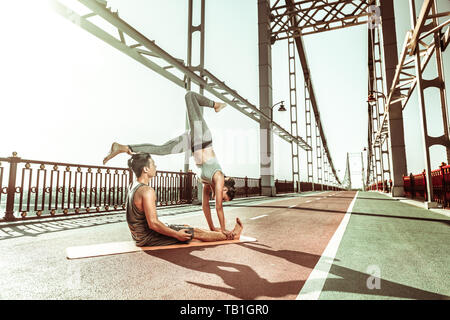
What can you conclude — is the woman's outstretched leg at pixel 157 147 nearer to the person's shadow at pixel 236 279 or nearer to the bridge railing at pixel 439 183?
the person's shadow at pixel 236 279

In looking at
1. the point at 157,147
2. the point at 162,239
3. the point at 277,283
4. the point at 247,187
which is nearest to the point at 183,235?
the point at 162,239

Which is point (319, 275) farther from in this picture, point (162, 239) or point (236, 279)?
point (162, 239)

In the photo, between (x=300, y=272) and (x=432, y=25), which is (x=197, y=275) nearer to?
(x=300, y=272)

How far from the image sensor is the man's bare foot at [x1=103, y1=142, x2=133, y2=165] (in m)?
3.64

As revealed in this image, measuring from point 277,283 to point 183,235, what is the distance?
1836 millimetres

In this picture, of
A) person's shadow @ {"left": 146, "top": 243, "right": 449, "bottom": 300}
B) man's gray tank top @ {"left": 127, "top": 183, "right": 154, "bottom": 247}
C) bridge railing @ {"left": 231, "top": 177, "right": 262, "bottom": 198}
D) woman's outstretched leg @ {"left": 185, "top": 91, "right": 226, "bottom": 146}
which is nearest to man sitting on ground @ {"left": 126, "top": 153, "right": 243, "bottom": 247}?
man's gray tank top @ {"left": 127, "top": 183, "right": 154, "bottom": 247}

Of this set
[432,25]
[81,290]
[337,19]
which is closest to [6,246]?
[81,290]

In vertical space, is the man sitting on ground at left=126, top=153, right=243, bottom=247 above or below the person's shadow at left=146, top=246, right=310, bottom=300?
above

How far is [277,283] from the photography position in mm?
2404

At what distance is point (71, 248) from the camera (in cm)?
392

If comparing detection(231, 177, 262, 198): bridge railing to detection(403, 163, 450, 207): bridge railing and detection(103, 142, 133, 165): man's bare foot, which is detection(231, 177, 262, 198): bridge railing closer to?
detection(403, 163, 450, 207): bridge railing

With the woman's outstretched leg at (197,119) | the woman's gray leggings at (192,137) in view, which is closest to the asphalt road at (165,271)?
the woman's gray leggings at (192,137)

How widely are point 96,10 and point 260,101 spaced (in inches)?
746
